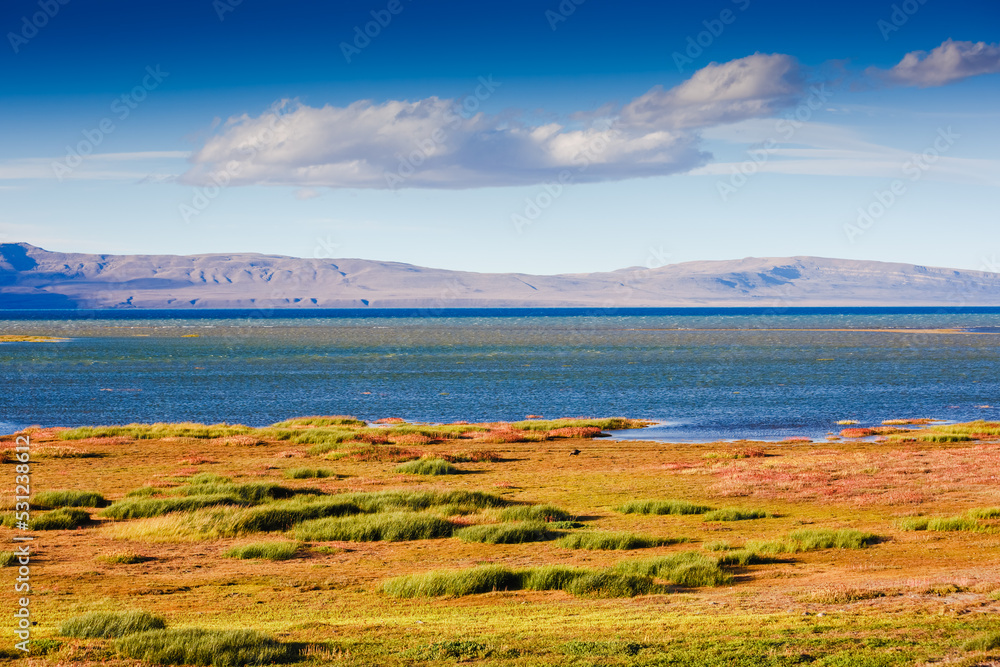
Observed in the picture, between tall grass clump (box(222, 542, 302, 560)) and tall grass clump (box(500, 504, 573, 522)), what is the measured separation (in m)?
7.05

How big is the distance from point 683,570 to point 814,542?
5.27 metres

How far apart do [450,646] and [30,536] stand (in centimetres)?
1638

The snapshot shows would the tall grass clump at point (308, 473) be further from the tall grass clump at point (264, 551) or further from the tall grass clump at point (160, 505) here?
the tall grass clump at point (264, 551)

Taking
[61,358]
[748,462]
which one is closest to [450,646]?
[748,462]

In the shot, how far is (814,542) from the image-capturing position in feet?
77.0

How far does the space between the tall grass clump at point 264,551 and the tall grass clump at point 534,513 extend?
705 centimetres

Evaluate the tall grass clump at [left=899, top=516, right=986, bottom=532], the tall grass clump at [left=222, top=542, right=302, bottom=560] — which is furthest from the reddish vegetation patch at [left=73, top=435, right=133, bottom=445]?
the tall grass clump at [left=899, top=516, right=986, bottom=532]

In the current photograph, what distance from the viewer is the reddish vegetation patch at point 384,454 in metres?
43.4

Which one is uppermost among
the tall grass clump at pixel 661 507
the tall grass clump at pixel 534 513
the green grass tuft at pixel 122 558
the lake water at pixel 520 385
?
the green grass tuft at pixel 122 558

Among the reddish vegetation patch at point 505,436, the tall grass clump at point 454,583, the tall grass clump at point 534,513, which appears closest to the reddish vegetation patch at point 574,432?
the reddish vegetation patch at point 505,436

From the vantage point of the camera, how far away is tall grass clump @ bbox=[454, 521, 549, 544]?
81.7ft

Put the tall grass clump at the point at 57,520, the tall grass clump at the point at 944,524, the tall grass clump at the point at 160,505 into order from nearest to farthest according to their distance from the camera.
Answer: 1. the tall grass clump at the point at 944,524
2. the tall grass clump at the point at 57,520
3. the tall grass clump at the point at 160,505

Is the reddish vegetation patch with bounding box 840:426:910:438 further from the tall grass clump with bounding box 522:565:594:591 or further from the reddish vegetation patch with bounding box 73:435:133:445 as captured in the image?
the reddish vegetation patch with bounding box 73:435:133:445

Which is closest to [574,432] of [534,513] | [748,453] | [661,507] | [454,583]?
[748,453]
